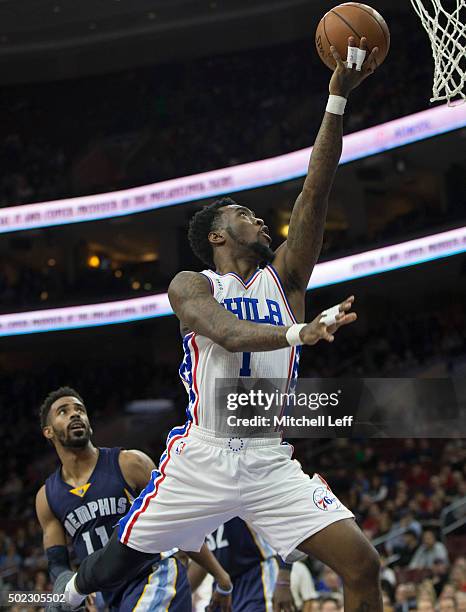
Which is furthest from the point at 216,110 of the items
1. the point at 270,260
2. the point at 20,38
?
the point at 270,260

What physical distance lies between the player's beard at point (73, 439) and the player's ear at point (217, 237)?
1.38m

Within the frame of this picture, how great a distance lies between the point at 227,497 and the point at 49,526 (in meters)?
1.48

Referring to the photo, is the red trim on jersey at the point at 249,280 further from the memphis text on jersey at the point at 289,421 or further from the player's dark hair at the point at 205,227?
the memphis text on jersey at the point at 289,421

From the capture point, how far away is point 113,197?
650 inches

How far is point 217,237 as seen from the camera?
13.3 ft

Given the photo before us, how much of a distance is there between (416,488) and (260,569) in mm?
6532

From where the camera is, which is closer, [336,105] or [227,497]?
[227,497]

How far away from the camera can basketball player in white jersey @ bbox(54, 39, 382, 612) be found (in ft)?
11.1

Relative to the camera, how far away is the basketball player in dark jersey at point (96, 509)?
4367mm

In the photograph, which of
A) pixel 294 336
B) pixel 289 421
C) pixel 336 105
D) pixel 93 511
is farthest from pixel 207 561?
pixel 336 105

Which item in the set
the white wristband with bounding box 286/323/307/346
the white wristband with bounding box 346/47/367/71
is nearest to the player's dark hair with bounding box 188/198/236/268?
the white wristband with bounding box 346/47/367/71

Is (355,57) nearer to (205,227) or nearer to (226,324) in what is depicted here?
(205,227)

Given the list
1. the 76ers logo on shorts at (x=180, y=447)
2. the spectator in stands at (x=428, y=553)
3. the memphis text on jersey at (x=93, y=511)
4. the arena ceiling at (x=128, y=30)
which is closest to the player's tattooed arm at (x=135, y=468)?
the memphis text on jersey at (x=93, y=511)

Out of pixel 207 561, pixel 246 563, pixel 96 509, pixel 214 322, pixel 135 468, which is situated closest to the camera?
pixel 214 322
